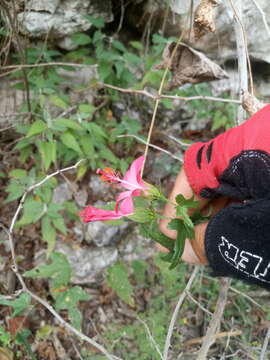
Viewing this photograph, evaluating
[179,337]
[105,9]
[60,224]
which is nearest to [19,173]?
[60,224]

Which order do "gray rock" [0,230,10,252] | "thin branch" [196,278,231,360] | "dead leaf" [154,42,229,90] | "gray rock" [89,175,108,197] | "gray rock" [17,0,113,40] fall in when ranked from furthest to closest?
"gray rock" [89,175,108,197] < "gray rock" [0,230,10,252] < "gray rock" [17,0,113,40] < "dead leaf" [154,42,229,90] < "thin branch" [196,278,231,360]

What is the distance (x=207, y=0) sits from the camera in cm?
111

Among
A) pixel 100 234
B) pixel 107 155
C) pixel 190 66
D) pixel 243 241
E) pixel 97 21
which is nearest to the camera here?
pixel 243 241

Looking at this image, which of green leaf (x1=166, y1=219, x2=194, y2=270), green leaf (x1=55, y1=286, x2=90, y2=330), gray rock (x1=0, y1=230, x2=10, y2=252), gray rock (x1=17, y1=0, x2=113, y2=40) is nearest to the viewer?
green leaf (x1=166, y1=219, x2=194, y2=270)

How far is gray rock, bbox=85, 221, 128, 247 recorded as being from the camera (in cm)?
190

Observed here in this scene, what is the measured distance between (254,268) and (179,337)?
1.07m

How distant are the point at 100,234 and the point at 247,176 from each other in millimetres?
1140

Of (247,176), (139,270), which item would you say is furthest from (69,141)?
(247,176)

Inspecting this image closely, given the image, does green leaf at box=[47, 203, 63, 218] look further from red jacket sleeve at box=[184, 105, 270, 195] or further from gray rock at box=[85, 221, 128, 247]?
red jacket sleeve at box=[184, 105, 270, 195]

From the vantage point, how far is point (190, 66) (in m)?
1.38

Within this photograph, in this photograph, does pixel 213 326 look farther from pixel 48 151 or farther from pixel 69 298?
pixel 48 151

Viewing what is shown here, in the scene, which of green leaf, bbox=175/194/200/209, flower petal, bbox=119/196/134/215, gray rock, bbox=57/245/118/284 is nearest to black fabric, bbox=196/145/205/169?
green leaf, bbox=175/194/200/209

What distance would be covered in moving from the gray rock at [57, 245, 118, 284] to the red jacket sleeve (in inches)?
36.4

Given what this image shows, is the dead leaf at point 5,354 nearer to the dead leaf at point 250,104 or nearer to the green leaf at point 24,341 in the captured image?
the green leaf at point 24,341
